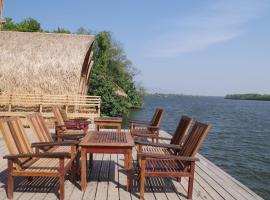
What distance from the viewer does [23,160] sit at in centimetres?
453

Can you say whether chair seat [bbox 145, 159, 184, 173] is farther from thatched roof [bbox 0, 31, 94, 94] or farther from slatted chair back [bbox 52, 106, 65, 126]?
thatched roof [bbox 0, 31, 94, 94]

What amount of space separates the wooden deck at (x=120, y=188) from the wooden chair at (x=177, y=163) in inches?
12.2

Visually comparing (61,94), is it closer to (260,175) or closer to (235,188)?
(260,175)

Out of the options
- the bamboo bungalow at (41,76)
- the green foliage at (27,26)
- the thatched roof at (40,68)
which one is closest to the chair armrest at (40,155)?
the bamboo bungalow at (41,76)

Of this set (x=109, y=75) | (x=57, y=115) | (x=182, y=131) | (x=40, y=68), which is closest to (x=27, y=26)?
(x=109, y=75)

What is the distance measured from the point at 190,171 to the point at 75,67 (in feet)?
35.7

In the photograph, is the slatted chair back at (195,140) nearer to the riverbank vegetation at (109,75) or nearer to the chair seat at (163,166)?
the chair seat at (163,166)

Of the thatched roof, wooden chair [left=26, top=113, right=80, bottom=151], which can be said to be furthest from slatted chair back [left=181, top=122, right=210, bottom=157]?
the thatched roof

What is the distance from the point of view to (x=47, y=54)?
14.8 meters

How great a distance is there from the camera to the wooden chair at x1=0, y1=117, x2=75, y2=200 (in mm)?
4176

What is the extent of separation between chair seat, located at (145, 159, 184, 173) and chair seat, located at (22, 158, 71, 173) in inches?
42.5

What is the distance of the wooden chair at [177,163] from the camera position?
14.1 feet

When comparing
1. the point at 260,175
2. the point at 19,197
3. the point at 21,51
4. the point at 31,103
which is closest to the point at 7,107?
the point at 31,103

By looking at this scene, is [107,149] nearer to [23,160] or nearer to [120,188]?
[120,188]
